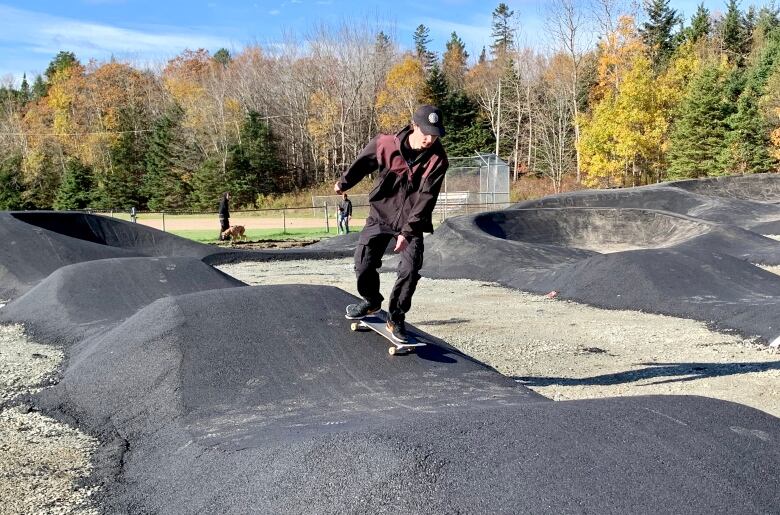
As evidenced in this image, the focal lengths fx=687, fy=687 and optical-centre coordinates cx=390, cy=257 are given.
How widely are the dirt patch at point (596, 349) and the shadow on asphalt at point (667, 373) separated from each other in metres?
0.01

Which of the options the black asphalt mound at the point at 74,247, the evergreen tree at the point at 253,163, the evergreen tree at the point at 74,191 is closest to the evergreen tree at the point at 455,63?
the evergreen tree at the point at 253,163

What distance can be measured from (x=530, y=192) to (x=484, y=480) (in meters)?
48.2

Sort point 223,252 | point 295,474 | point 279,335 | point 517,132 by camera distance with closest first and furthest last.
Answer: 1. point 295,474
2. point 279,335
3. point 223,252
4. point 517,132

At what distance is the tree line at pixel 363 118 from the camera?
4434 centimetres

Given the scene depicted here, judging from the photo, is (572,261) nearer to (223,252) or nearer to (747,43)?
(223,252)

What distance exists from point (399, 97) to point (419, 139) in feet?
184

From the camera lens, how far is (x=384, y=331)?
6.20 metres

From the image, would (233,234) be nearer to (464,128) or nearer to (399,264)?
(399,264)

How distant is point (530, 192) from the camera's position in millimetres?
49938

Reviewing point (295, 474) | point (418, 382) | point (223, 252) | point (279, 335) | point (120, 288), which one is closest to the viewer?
point (295, 474)

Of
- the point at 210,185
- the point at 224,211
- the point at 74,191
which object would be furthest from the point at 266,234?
the point at 74,191

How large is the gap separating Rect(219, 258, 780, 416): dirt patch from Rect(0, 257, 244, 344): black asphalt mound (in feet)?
12.3

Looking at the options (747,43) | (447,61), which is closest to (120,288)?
(747,43)

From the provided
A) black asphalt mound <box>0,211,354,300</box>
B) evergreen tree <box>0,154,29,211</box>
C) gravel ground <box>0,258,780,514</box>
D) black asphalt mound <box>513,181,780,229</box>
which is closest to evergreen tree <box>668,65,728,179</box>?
black asphalt mound <box>513,181,780,229</box>
